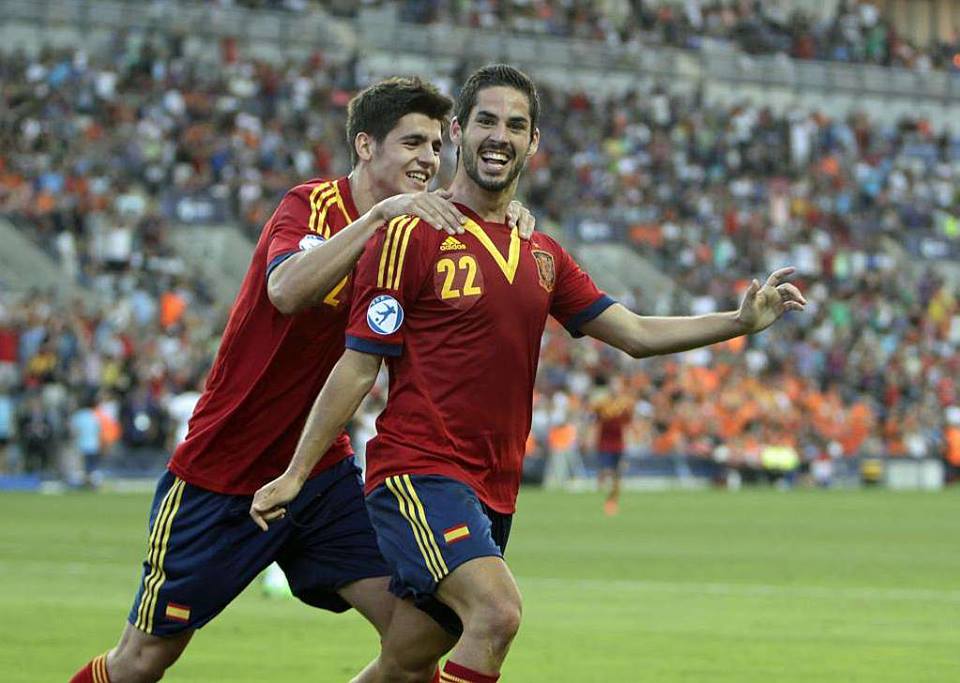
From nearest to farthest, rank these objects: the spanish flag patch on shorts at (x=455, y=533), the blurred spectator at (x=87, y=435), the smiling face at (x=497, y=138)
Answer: the spanish flag patch on shorts at (x=455, y=533), the smiling face at (x=497, y=138), the blurred spectator at (x=87, y=435)

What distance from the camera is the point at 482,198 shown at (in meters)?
7.11

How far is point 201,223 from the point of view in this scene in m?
36.6

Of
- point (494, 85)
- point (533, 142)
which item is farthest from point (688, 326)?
point (494, 85)

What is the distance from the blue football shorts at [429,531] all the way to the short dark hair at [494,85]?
1.26m

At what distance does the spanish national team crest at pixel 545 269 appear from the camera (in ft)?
23.6

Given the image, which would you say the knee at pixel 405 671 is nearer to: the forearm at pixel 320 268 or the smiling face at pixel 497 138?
the forearm at pixel 320 268

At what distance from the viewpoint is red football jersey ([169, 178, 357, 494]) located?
7547 mm

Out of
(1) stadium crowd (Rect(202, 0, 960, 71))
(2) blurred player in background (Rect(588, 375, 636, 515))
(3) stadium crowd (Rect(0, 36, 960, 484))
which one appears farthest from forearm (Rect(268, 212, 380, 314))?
(1) stadium crowd (Rect(202, 0, 960, 71))

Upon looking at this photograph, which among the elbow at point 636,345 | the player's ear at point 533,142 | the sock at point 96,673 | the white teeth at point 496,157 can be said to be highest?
the player's ear at point 533,142

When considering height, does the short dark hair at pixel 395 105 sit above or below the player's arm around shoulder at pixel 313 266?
above

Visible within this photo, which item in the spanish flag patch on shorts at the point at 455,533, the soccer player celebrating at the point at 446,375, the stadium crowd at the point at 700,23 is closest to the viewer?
the spanish flag patch on shorts at the point at 455,533

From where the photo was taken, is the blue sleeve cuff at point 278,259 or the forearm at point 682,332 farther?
the forearm at point 682,332

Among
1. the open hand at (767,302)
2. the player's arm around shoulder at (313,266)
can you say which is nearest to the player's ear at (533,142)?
the player's arm around shoulder at (313,266)

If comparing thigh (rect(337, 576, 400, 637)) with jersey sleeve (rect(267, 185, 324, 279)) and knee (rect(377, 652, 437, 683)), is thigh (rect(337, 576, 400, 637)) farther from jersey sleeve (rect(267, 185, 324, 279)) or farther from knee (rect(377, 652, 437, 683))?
jersey sleeve (rect(267, 185, 324, 279))
